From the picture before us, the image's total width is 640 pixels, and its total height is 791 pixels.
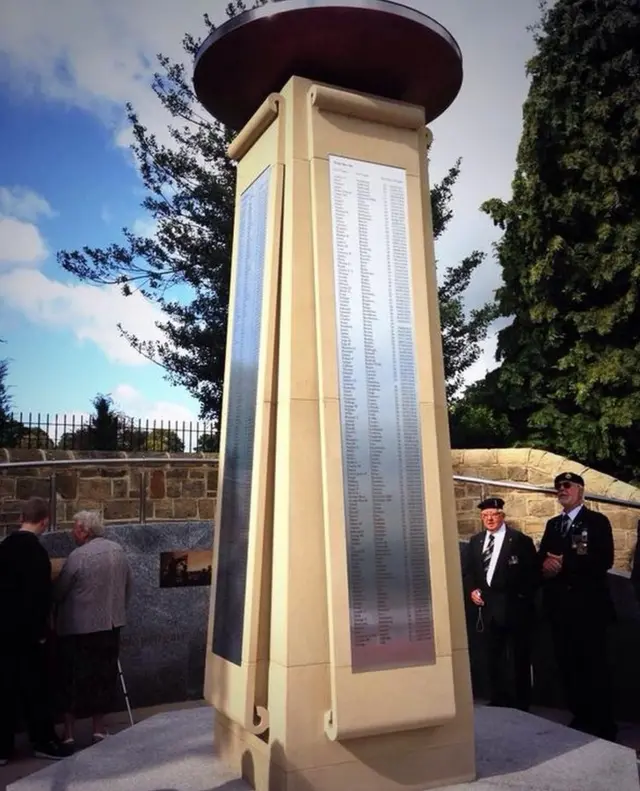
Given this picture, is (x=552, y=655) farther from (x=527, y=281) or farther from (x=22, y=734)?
(x=527, y=281)

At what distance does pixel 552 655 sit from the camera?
6.91 meters

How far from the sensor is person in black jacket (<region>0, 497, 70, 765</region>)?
5.55 metres

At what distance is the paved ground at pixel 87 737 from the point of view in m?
5.35

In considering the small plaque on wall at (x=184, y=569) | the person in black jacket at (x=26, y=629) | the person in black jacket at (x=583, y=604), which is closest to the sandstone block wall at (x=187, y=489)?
the small plaque on wall at (x=184, y=569)

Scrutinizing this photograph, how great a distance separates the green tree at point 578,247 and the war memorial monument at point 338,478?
1019 cm

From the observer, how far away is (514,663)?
6109 millimetres

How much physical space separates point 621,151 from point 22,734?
13.0 meters

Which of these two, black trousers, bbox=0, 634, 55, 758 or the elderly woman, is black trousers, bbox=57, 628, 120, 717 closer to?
the elderly woman

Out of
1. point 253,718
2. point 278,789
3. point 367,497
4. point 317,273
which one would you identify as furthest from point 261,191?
point 278,789

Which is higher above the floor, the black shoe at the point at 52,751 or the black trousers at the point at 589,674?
the black trousers at the point at 589,674

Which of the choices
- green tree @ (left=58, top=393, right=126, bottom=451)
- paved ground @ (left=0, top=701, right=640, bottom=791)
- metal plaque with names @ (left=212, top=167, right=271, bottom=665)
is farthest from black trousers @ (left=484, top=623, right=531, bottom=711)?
green tree @ (left=58, top=393, right=126, bottom=451)

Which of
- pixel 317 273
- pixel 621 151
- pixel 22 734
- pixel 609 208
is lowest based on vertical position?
pixel 22 734

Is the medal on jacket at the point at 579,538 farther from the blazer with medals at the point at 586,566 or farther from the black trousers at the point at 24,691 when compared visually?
the black trousers at the point at 24,691

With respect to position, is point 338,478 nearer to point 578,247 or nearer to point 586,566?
point 586,566
